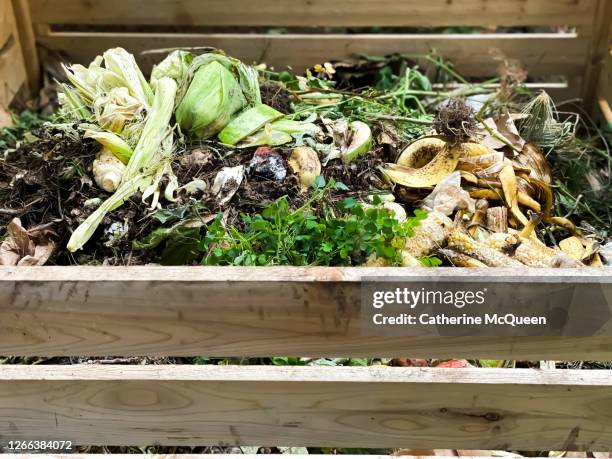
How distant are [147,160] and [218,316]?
1.05 m

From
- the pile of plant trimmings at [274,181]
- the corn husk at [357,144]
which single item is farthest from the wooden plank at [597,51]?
the corn husk at [357,144]

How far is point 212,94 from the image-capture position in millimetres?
2738

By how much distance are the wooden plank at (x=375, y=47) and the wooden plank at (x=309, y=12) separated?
8 centimetres

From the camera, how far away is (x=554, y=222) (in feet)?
8.68

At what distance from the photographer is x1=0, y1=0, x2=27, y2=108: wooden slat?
3.68 meters

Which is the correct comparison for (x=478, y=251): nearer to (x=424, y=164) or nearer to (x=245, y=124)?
(x=424, y=164)

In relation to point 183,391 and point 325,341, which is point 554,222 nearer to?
point 325,341

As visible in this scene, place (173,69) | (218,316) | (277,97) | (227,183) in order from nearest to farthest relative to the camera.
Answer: (218,316)
(227,183)
(173,69)
(277,97)

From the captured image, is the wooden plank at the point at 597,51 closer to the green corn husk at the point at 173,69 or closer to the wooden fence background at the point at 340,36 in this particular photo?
the wooden fence background at the point at 340,36

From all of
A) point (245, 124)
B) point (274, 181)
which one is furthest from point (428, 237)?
point (245, 124)

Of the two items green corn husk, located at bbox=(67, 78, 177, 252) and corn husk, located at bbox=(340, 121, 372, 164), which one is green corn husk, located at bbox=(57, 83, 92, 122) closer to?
green corn husk, located at bbox=(67, 78, 177, 252)

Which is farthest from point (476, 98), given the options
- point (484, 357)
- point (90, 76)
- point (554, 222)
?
point (484, 357)

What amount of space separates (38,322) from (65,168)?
3.24 feet

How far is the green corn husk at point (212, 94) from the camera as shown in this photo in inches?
107
